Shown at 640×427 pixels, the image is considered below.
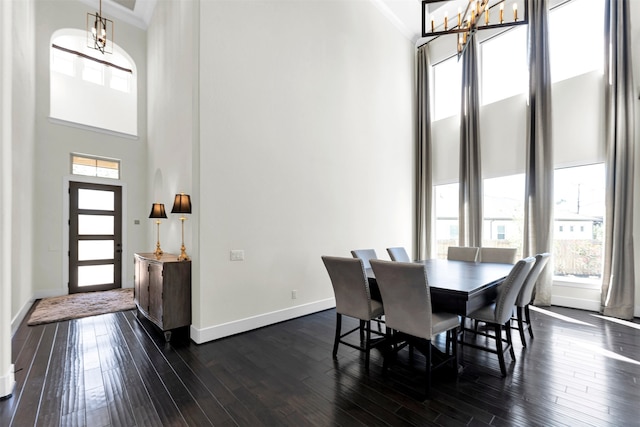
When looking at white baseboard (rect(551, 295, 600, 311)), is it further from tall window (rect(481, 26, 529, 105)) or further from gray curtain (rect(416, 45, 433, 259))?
tall window (rect(481, 26, 529, 105))

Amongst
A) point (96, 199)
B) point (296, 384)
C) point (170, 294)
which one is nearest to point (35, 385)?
point (170, 294)

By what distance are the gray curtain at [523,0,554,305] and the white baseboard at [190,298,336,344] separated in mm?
3465

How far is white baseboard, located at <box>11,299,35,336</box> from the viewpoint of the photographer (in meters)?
3.59

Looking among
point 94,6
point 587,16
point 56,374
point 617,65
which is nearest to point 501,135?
point 617,65

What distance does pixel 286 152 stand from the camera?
4.08m

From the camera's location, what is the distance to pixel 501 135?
17.5 ft

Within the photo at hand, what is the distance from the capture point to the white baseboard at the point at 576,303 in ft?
14.0

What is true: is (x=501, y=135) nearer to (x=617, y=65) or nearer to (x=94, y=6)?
(x=617, y=65)

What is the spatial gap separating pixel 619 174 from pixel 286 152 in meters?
4.63

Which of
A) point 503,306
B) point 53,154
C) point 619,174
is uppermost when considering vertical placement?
point 53,154

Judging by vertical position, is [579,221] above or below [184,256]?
above

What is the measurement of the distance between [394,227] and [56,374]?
5.25 metres

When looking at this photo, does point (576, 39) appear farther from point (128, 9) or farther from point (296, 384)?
point (128, 9)

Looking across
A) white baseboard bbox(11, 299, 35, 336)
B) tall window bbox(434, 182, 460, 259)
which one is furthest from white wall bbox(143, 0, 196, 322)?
tall window bbox(434, 182, 460, 259)
